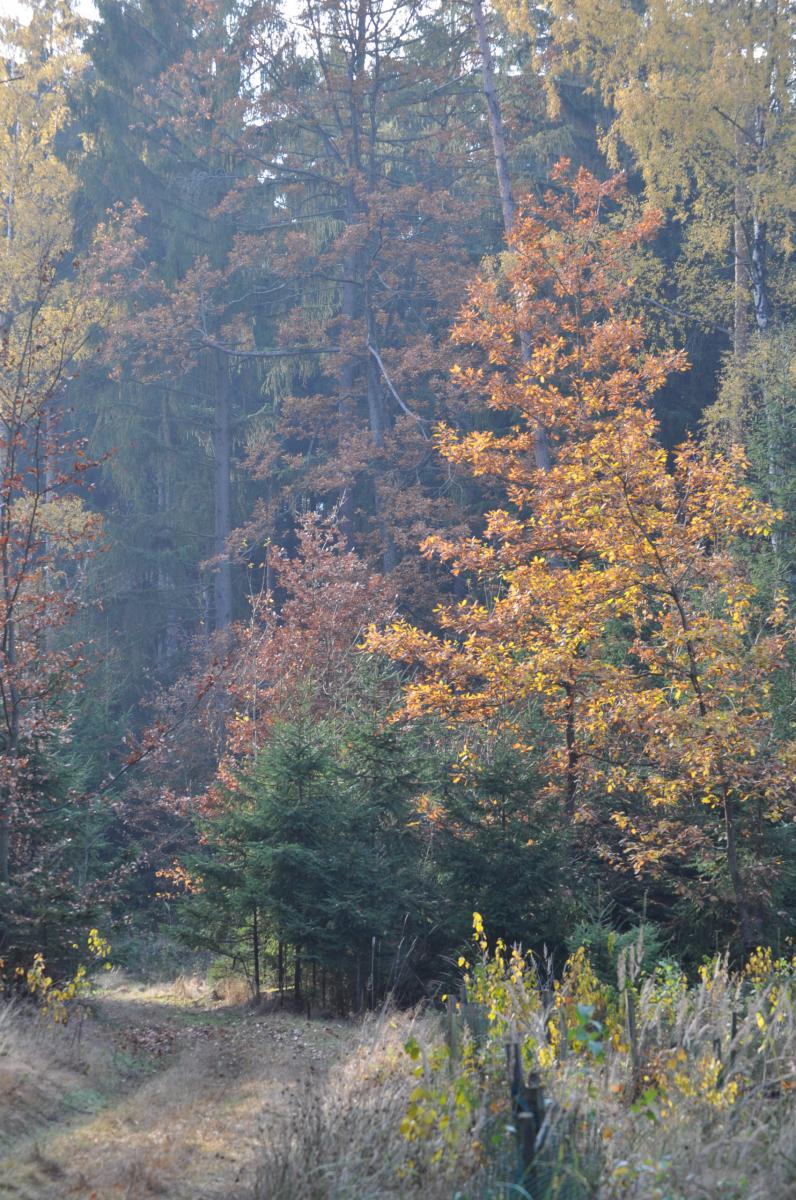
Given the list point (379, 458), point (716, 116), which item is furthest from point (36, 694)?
point (379, 458)

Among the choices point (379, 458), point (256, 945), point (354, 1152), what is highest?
point (379, 458)

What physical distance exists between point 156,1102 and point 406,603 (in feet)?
58.7

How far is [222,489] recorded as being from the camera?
27938 millimetres

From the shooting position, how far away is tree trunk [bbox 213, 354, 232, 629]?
26750mm

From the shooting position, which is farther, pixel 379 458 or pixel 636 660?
pixel 379 458

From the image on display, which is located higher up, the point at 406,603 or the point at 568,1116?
the point at 406,603

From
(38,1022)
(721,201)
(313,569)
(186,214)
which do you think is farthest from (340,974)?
(186,214)

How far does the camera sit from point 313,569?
69.4ft

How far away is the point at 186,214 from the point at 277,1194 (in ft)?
87.7

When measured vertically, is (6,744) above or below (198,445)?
below

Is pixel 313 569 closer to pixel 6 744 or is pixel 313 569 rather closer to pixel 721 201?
pixel 721 201

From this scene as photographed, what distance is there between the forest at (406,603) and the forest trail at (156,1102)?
0.06 meters

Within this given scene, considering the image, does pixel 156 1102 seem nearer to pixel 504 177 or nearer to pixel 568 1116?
pixel 568 1116

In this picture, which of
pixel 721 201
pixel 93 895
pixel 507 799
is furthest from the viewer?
pixel 721 201
